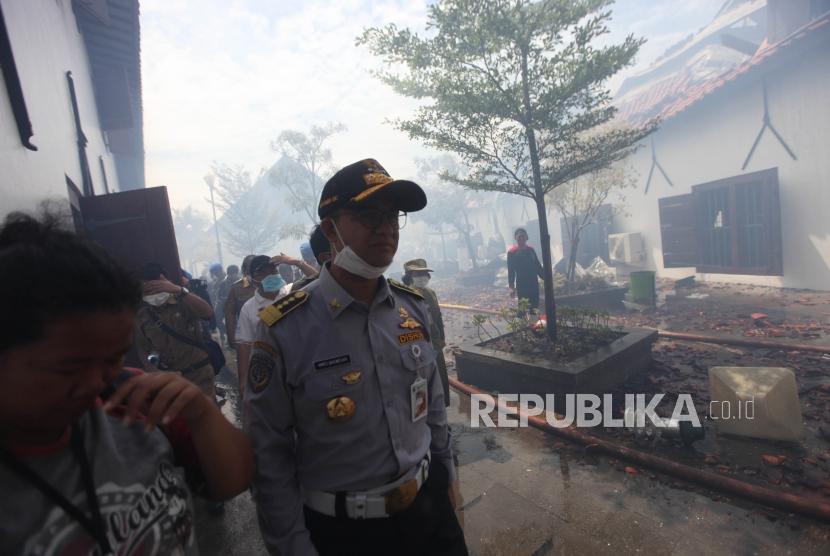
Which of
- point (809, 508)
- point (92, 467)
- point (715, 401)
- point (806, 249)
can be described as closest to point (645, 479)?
point (809, 508)

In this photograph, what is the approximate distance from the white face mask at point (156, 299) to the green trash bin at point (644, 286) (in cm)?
1038

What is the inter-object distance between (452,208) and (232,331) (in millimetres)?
21742

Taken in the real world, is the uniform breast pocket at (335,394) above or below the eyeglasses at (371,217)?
below

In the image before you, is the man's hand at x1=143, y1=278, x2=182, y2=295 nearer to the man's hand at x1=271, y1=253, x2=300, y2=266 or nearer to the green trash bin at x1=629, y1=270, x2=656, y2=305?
the man's hand at x1=271, y1=253, x2=300, y2=266

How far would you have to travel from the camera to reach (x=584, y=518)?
324 cm

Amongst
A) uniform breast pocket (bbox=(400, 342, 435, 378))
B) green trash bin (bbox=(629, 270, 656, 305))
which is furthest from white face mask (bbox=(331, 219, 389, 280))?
green trash bin (bbox=(629, 270, 656, 305))

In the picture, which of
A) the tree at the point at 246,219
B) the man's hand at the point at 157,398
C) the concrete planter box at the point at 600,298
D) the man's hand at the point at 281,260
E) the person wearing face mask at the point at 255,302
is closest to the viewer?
the man's hand at the point at 157,398

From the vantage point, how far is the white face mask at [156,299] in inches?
141

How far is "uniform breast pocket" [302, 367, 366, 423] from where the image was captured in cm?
162

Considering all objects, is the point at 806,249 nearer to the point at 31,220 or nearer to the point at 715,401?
the point at 715,401

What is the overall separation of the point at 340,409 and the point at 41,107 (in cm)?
421

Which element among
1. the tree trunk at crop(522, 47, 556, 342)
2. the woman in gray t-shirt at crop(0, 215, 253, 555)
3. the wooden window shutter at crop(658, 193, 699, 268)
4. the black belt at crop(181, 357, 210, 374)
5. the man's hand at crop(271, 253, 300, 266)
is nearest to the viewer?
the woman in gray t-shirt at crop(0, 215, 253, 555)

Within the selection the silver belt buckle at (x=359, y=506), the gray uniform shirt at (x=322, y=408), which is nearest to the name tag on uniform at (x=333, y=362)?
the gray uniform shirt at (x=322, y=408)

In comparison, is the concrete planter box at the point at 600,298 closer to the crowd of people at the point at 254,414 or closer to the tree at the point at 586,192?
the tree at the point at 586,192
